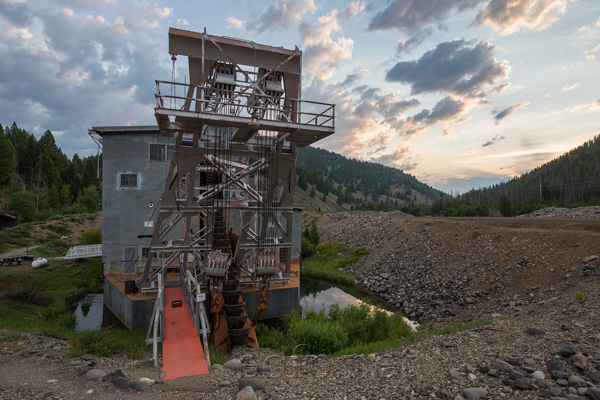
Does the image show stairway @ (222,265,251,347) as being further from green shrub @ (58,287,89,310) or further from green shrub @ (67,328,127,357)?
green shrub @ (58,287,89,310)

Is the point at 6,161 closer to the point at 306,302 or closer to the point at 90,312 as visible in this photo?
the point at 90,312

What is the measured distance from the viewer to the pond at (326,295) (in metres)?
23.4

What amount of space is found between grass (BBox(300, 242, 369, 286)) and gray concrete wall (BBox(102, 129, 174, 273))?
631 inches

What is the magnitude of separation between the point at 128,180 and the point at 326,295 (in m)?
16.2

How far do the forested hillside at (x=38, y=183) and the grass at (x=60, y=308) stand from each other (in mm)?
29915

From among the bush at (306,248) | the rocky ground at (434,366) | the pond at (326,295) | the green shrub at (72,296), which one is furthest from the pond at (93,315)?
the bush at (306,248)

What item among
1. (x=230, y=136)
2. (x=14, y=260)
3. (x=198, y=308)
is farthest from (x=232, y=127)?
(x=14, y=260)

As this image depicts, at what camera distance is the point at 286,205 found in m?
15.7

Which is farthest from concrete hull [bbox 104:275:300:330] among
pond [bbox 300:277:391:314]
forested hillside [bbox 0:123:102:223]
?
forested hillside [bbox 0:123:102:223]

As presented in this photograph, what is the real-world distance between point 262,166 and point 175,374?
8.50m

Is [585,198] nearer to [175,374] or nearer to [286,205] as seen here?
[286,205]

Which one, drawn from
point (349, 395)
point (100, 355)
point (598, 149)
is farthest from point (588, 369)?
point (598, 149)

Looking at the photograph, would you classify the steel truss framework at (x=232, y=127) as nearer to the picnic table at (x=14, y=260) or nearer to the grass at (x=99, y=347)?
the grass at (x=99, y=347)

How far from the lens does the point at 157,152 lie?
73.6ft
